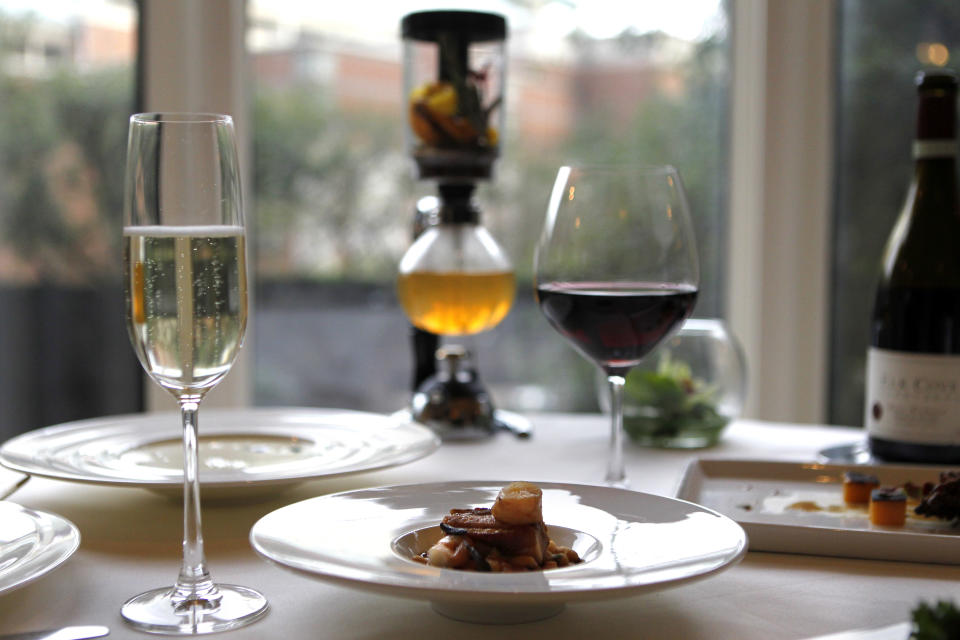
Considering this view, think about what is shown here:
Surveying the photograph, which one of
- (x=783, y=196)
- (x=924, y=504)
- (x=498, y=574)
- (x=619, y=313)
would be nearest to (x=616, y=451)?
(x=619, y=313)

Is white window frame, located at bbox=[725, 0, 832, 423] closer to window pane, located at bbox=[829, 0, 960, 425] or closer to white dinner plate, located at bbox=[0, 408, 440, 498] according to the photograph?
window pane, located at bbox=[829, 0, 960, 425]

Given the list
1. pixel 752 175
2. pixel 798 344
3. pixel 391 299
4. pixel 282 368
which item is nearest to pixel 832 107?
pixel 752 175

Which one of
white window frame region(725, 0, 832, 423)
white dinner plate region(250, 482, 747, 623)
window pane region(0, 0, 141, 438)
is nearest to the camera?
white dinner plate region(250, 482, 747, 623)

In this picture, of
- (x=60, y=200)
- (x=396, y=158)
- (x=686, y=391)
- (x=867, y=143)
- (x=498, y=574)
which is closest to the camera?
(x=498, y=574)

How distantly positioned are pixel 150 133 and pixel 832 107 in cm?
207

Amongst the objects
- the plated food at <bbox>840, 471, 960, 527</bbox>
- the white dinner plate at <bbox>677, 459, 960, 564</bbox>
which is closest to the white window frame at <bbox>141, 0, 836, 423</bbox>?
the white dinner plate at <bbox>677, 459, 960, 564</bbox>

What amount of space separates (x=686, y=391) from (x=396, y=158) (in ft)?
4.74

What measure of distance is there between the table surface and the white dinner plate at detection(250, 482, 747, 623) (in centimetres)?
4

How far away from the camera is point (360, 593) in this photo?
2.23 ft

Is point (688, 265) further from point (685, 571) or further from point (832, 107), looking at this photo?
point (832, 107)

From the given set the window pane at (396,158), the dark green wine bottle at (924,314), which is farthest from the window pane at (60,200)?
the dark green wine bottle at (924,314)

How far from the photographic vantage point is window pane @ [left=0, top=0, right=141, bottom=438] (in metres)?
2.22

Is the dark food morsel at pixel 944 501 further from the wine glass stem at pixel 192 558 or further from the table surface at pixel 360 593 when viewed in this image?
the wine glass stem at pixel 192 558

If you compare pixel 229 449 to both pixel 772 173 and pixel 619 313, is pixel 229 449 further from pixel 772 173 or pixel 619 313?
pixel 772 173
